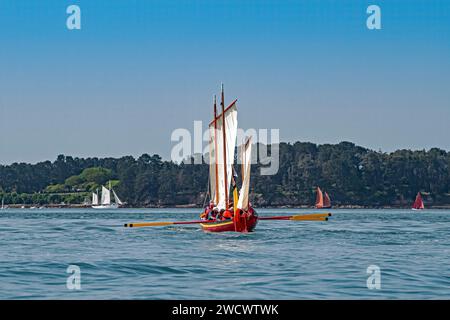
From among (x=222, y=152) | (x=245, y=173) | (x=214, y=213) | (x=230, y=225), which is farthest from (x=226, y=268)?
(x=222, y=152)

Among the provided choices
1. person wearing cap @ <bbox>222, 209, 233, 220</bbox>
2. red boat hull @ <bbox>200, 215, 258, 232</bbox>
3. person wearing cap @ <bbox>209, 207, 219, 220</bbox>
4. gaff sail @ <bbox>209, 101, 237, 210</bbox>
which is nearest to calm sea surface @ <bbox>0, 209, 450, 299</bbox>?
red boat hull @ <bbox>200, 215, 258, 232</bbox>

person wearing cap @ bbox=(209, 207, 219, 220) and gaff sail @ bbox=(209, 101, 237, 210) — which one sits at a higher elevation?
gaff sail @ bbox=(209, 101, 237, 210)

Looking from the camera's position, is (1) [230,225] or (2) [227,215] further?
(2) [227,215]

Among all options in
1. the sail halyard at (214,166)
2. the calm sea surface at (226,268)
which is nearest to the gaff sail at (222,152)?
the sail halyard at (214,166)

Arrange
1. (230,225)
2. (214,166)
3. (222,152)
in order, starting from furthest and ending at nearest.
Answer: (214,166), (222,152), (230,225)

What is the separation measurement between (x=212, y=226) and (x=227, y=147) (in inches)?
283

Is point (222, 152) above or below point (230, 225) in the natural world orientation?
above

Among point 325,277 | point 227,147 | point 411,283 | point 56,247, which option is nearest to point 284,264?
point 325,277

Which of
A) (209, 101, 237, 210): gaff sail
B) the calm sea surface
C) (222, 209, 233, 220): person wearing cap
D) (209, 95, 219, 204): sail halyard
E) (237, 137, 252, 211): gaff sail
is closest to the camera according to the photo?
the calm sea surface

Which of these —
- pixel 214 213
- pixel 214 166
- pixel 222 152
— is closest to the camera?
pixel 214 213

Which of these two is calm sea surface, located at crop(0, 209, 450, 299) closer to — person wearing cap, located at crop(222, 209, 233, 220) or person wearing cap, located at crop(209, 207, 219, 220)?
person wearing cap, located at crop(222, 209, 233, 220)

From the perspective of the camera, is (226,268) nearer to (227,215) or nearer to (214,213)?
(227,215)
